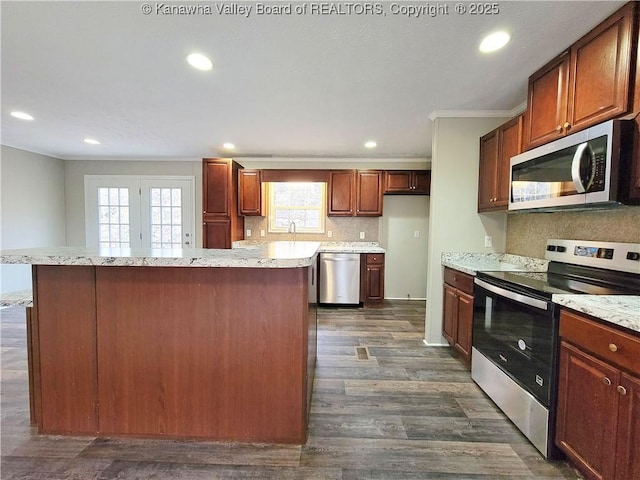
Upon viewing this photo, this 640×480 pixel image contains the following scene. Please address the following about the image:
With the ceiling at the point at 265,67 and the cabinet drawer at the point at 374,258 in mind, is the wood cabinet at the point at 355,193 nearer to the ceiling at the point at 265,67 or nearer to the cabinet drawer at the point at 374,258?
the cabinet drawer at the point at 374,258

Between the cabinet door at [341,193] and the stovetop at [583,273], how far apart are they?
2.84 m

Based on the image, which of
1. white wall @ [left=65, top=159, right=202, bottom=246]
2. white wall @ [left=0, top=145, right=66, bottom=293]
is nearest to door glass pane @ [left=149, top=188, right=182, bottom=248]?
white wall @ [left=65, top=159, right=202, bottom=246]

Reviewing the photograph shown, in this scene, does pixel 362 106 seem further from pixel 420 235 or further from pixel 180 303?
pixel 420 235

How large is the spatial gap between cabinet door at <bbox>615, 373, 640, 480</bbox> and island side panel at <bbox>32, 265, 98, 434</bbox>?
102 inches

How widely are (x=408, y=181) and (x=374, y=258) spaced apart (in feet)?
4.45

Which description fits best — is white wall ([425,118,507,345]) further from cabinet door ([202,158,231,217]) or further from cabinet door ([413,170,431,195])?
cabinet door ([202,158,231,217])

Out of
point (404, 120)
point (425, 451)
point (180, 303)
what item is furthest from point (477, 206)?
point (180, 303)

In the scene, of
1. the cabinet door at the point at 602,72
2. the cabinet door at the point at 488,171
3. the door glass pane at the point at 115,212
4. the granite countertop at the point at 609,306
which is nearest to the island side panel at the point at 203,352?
the granite countertop at the point at 609,306

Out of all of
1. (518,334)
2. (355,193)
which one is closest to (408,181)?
(355,193)

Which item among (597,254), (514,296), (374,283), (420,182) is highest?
(420,182)

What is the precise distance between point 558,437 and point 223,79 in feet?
10.2

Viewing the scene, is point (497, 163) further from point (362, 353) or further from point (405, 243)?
point (405, 243)

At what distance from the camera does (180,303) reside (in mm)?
1703

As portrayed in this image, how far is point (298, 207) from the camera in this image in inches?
206
